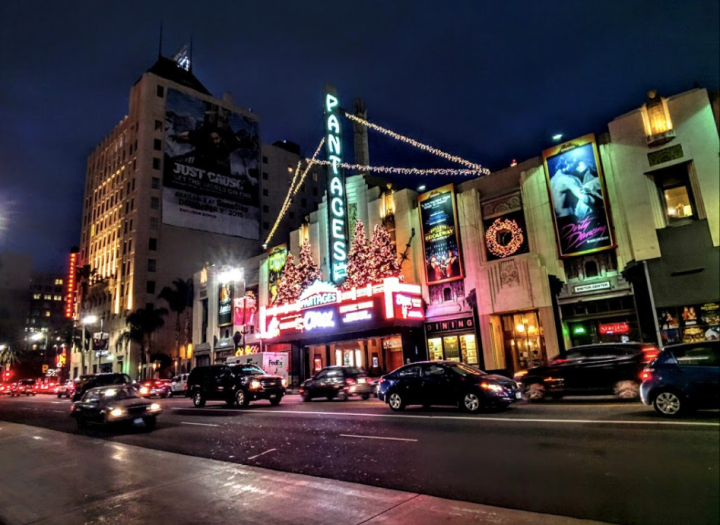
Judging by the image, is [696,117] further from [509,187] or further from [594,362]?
[509,187]

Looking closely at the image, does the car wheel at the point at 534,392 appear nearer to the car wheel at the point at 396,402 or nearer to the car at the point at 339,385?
the car wheel at the point at 396,402

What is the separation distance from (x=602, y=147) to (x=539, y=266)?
6473mm

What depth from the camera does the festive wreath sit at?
25266mm

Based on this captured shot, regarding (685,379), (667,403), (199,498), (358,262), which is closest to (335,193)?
(358,262)

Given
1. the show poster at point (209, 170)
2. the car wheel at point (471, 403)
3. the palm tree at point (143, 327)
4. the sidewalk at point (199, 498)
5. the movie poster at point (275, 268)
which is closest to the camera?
the sidewalk at point (199, 498)

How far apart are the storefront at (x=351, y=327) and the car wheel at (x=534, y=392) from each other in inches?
486

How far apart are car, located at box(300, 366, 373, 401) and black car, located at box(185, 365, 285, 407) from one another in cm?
160

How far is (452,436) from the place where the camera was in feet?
30.3

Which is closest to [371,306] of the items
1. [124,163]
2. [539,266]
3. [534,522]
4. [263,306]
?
[539,266]

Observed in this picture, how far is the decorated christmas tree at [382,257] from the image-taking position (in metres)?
29.9

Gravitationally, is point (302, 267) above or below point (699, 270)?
above

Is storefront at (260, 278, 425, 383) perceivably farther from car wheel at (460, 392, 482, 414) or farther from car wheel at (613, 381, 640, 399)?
car wheel at (613, 381, 640, 399)

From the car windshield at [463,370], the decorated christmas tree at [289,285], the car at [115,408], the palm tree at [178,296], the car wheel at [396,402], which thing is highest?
the palm tree at [178,296]

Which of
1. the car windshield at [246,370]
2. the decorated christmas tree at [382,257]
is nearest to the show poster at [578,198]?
the decorated christmas tree at [382,257]
